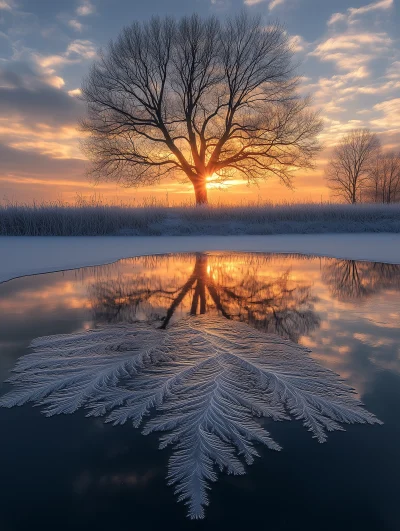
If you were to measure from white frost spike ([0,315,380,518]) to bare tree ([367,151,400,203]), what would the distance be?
34.6 m

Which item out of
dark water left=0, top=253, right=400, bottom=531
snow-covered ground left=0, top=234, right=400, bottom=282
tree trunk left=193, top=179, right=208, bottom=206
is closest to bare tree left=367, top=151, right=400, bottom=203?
tree trunk left=193, top=179, right=208, bottom=206

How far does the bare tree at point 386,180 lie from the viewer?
1318 inches

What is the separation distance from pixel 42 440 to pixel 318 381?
1.42m

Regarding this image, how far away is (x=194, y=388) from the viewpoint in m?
2.06

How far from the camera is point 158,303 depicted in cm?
384

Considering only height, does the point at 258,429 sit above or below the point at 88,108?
below

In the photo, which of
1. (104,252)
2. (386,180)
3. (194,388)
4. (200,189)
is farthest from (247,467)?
(386,180)

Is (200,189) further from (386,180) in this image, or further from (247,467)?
(386,180)

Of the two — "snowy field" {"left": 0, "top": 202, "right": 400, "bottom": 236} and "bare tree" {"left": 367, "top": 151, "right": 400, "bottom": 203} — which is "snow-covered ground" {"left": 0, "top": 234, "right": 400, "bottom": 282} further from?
"bare tree" {"left": 367, "top": 151, "right": 400, "bottom": 203}

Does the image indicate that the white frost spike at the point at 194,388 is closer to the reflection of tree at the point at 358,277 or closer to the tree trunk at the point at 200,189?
the reflection of tree at the point at 358,277

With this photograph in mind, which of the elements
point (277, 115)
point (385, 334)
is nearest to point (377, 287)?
point (385, 334)

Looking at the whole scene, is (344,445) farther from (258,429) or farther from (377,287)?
(377,287)

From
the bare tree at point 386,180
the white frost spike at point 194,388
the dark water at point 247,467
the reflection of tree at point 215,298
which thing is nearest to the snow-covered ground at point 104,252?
the reflection of tree at point 215,298

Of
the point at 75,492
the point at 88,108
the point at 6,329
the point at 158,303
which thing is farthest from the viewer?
the point at 88,108
